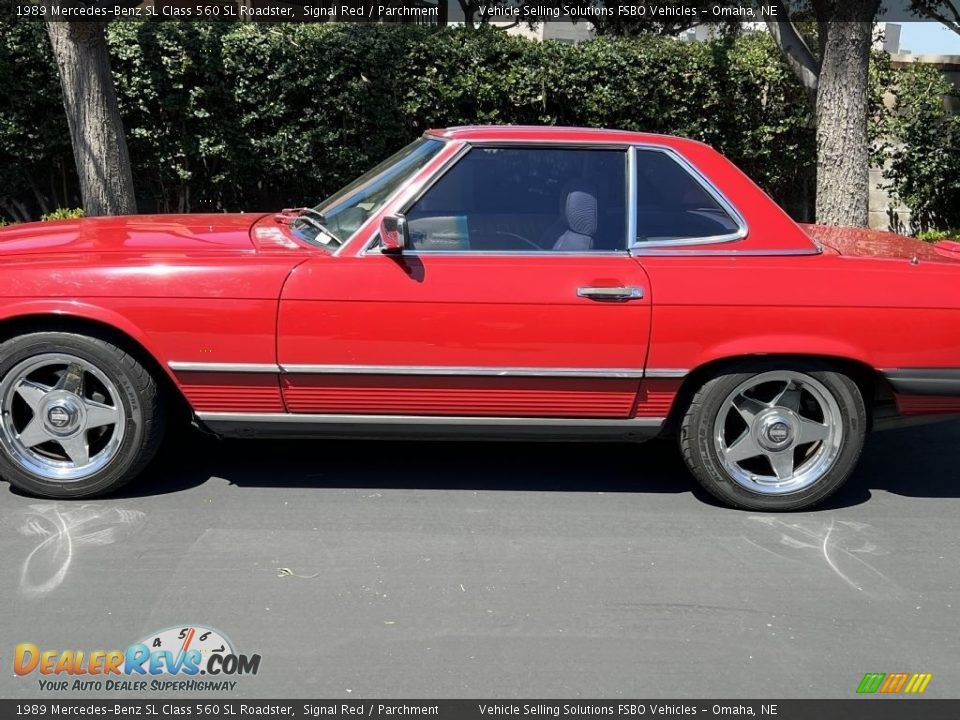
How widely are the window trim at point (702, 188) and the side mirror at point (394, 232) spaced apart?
1.00m

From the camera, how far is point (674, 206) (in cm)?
416

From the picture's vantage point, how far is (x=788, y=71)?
10.4 metres

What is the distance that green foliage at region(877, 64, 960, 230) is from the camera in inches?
417

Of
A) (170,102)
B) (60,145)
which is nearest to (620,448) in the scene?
(170,102)

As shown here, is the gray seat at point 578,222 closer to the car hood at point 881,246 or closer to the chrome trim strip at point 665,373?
the chrome trim strip at point 665,373

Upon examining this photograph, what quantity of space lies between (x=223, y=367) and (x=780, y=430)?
2.45 metres

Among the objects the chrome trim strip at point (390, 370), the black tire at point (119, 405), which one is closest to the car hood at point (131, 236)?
the black tire at point (119, 405)

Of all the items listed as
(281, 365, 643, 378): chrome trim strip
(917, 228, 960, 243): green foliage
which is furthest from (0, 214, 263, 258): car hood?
(917, 228, 960, 243): green foliage

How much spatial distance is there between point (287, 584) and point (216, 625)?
352 millimetres

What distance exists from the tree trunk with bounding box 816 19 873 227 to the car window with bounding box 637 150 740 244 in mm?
4512

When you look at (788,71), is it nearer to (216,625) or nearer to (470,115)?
(470,115)

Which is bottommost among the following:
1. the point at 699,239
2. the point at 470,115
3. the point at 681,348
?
the point at 681,348
